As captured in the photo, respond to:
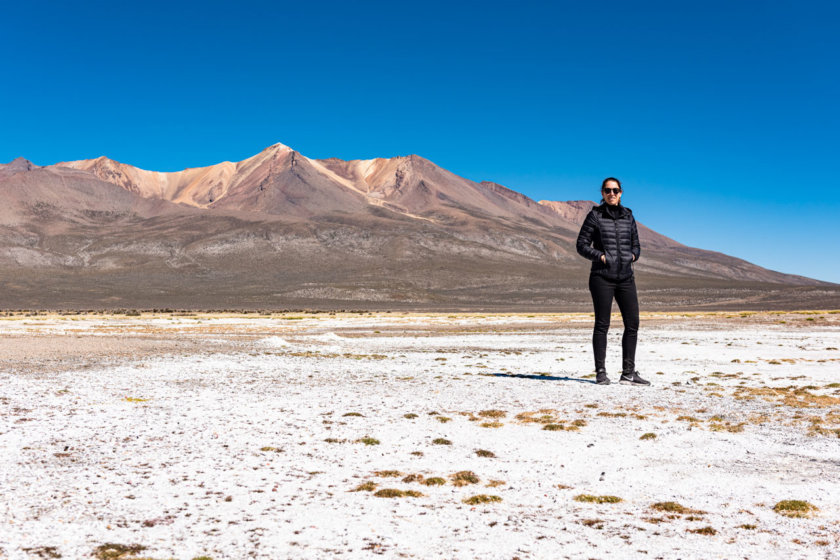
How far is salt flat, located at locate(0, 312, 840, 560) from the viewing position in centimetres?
479

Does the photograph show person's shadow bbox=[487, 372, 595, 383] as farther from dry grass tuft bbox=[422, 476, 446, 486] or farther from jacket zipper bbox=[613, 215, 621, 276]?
dry grass tuft bbox=[422, 476, 446, 486]

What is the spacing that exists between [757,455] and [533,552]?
385 centimetres

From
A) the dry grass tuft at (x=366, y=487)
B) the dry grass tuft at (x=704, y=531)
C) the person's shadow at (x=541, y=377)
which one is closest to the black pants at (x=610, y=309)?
the person's shadow at (x=541, y=377)

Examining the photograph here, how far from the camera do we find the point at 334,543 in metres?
4.73

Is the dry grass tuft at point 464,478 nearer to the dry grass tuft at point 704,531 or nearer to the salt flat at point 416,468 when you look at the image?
the salt flat at point 416,468

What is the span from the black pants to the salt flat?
2.67 ft

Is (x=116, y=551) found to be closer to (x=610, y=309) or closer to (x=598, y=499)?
(x=598, y=499)

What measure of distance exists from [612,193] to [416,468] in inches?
297

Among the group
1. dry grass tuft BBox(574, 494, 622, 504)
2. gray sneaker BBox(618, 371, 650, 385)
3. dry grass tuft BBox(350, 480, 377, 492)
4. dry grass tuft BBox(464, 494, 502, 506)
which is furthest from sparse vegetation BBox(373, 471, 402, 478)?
gray sneaker BBox(618, 371, 650, 385)

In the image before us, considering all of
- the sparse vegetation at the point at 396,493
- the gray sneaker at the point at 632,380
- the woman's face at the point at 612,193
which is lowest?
the sparse vegetation at the point at 396,493

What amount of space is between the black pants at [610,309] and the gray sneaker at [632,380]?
13 cm

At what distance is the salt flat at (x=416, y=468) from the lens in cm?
479

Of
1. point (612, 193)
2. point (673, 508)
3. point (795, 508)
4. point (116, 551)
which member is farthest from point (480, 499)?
point (612, 193)

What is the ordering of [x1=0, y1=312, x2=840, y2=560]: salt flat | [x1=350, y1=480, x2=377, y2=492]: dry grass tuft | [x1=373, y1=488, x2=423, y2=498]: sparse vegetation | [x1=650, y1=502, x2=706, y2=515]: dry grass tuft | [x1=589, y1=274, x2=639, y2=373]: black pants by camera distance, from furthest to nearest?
1. [x1=589, y1=274, x2=639, y2=373]: black pants
2. [x1=350, y1=480, x2=377, y2=492]: dry grass tuft
3. [x1=373, y1=488, x2=423, y2=498]: sparse vegetation
4. [x1=650, y1=502, x2=706, y2=515]: dry grass tuft
5. [x1=0, y1=312, x2=840, y2=560]: salt flat
